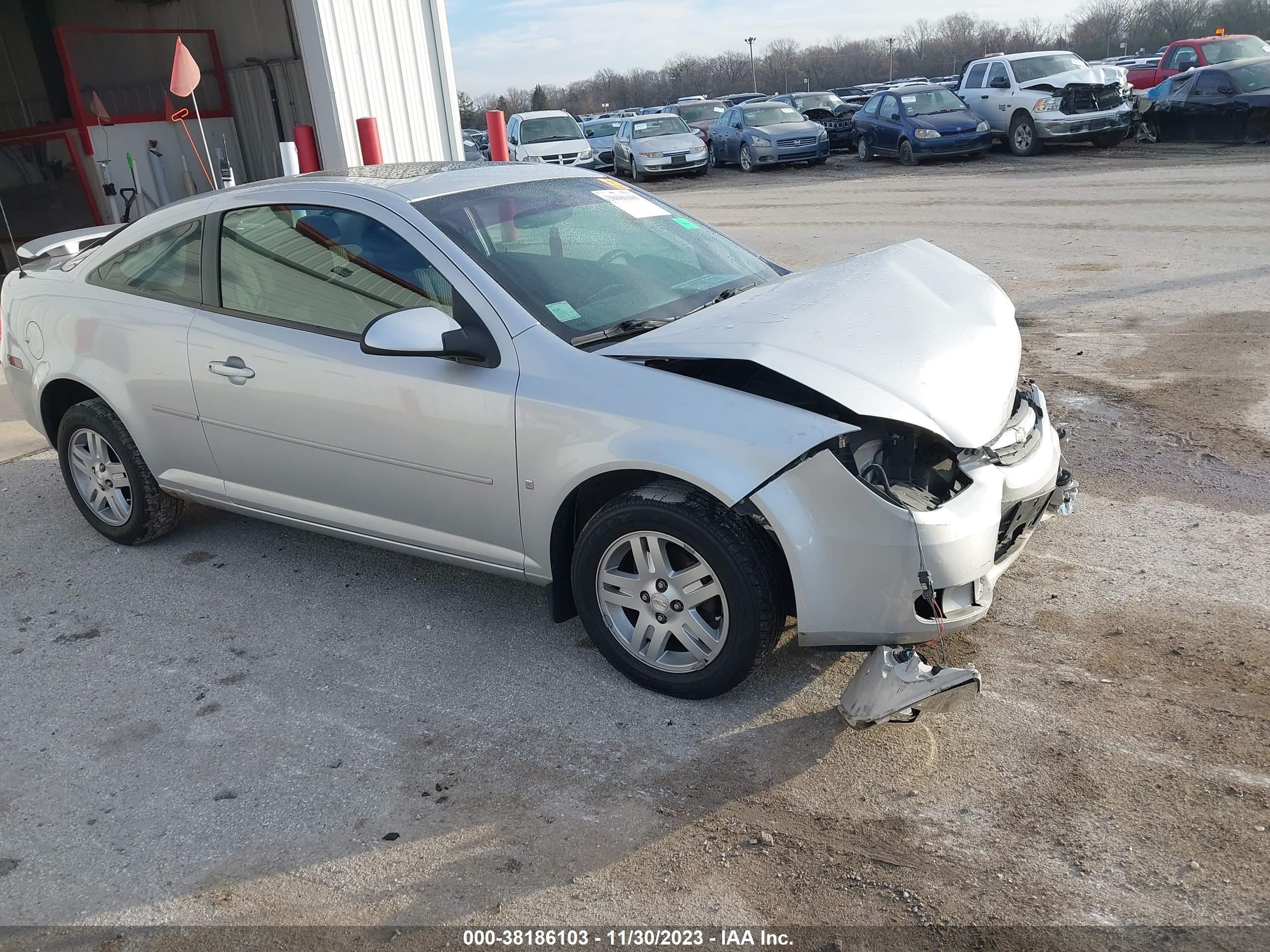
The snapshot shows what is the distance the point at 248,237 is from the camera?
433cm

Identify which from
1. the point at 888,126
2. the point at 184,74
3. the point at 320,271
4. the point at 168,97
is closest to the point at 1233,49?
the point at 888,126

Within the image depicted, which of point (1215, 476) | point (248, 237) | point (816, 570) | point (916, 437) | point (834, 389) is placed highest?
point (248, 237)

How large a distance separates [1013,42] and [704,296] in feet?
335

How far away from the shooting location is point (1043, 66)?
19578 mm

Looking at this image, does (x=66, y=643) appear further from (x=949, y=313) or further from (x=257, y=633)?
(x=949, y=313)

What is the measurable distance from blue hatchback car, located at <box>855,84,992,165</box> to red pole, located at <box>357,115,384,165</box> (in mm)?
13520

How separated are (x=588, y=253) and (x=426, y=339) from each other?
85 centimetres

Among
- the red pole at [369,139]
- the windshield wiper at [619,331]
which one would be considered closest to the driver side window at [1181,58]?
the red pole at [369,139]

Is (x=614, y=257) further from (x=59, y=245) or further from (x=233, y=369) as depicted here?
(x=59, y=245)

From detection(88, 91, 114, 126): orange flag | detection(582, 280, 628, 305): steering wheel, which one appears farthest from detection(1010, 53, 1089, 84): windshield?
detection(582, 280, 628, 305): steering wheel

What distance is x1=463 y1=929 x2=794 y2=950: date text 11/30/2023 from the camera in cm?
252

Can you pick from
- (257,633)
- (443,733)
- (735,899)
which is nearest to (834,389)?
(735,899)

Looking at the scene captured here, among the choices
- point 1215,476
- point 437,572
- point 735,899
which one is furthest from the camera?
point 1215,476

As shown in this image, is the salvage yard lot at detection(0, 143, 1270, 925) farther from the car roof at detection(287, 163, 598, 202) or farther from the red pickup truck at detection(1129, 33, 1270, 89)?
the red pickup truck at detection(1129, 33, 1270, 89)
